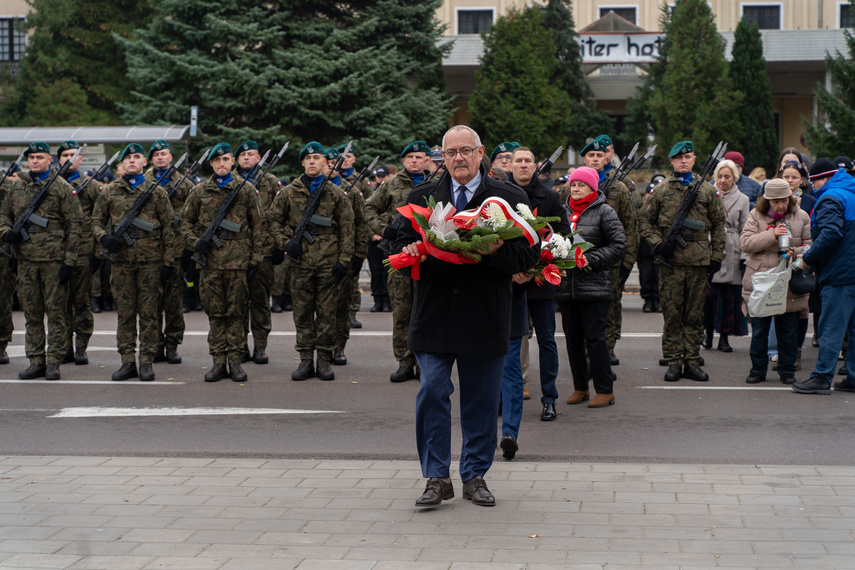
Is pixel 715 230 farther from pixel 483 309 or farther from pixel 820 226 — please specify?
pixel 483 309

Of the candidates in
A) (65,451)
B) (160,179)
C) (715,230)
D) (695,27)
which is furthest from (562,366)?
(695,27)

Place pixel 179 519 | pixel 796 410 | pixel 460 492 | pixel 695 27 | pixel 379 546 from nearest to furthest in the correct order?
pixel 379 546 < pixel 179 519 < pixel 460 492 < pixel 796 410 < pixel 695 27

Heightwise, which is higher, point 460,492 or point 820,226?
point 820,226

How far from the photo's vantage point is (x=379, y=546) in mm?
5156

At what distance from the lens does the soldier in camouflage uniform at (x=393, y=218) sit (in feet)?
33.3

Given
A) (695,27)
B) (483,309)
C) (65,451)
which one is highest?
(695,27)

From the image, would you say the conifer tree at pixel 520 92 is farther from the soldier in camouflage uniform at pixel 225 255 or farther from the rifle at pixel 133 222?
the rifle at pixel 133 222

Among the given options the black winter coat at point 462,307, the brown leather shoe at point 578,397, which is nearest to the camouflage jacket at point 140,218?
the brown leather shoe at point 578,397

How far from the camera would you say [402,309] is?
10180 millimetres

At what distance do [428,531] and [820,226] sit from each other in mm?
5315

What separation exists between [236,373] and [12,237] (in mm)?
2549

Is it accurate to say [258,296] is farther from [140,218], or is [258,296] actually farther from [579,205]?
[579,205]

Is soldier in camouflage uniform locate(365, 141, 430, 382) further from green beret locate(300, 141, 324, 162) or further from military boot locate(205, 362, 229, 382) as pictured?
military boot locate(205, 362, 229, 382)

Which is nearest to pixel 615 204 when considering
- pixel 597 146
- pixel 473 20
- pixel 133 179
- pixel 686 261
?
pixel 597 146
